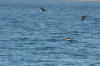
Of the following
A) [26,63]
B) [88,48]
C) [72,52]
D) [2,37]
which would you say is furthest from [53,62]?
[2,37]

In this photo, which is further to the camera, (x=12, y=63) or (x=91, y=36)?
A: (x=91, y=36)

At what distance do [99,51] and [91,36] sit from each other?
8.51 meters

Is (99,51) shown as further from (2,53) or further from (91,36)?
(91,36)

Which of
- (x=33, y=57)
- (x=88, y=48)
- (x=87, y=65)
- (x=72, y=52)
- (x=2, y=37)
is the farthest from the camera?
(x=2, y=37)

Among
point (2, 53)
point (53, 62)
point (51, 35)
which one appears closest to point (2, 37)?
point (51, 35)

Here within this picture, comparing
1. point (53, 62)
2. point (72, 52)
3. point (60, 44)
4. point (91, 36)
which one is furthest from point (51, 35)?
point (53, 62)

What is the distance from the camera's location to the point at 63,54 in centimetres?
2686

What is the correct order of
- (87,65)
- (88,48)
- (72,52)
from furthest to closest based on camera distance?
(88,48)
(72,52)
(87,65)

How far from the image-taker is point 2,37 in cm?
3534

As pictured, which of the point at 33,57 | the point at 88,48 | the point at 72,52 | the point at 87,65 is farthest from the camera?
the point at 88,48

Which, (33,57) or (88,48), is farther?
(88,48)

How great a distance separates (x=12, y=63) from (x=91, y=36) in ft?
44.3

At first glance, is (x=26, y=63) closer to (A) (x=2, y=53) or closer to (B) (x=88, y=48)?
(A) (x=2, y=53)

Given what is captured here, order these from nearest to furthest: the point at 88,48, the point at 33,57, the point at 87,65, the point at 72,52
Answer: the point at 87,65
the point at 33,57
the point at 72,52
the point at 88,48
